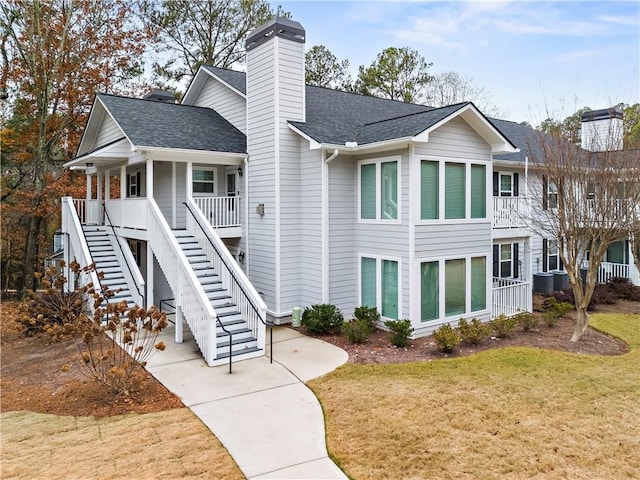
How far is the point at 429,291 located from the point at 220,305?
508 cm

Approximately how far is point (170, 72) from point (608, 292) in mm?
Result: 24633

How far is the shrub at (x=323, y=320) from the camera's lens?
10961mm

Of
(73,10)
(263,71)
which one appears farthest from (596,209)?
(73,10)

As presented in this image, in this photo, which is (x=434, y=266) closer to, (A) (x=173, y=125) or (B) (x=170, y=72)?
(A) (x=173, y=125)

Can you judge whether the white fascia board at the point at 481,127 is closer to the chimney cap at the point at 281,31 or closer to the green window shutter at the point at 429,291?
the green window shutter at the point at 429,291

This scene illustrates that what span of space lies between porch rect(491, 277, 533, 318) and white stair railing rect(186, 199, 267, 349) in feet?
22.6

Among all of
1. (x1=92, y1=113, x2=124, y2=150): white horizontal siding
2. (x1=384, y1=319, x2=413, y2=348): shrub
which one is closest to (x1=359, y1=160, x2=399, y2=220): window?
(x1=384, y1=319, x2=413, y2=348): shrub

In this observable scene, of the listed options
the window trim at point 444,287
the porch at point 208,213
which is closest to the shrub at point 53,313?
the porch at point 208,213

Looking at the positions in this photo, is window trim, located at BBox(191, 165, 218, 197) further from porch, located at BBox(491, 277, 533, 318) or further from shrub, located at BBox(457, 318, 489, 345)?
porch, located at BBox(491, 277, 533, 318)

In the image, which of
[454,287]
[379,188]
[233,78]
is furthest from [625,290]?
[233,78]

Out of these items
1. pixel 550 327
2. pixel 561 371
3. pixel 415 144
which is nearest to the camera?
pixel 561 371

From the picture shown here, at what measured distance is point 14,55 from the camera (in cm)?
1873

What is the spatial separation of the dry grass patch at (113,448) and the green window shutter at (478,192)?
8935mm

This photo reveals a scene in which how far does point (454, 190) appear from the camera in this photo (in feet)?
38.2
